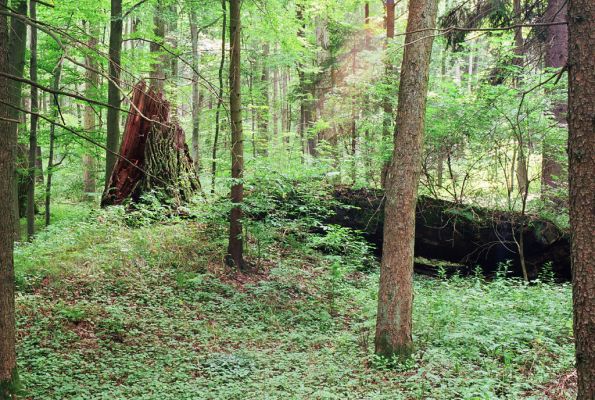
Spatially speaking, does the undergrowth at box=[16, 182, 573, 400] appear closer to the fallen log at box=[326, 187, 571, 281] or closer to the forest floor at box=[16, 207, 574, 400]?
the forest floor at box=[16, 207, 574, 400]

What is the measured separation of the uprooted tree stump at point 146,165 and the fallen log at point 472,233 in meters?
4.20

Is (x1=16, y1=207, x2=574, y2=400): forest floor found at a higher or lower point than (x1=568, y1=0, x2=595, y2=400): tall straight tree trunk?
lower

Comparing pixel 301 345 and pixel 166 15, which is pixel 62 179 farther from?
pixel 301 345

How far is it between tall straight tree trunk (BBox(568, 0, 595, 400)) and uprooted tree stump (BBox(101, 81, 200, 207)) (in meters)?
9.55

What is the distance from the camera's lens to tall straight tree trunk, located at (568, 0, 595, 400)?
2.72m

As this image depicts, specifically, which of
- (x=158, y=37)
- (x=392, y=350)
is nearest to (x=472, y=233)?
(x=392, y=350)

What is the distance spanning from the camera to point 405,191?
5961 mm

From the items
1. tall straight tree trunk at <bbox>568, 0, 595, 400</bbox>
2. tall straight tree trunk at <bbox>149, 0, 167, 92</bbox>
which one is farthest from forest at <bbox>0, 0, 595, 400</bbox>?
tall straight tree trunk at <bbox>149, 0, 167, 92</bbox>

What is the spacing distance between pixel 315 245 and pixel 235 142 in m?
2.92

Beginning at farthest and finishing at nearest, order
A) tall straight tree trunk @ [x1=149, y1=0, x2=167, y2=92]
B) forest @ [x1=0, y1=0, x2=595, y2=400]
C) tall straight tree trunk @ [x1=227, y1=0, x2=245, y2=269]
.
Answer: tall straight tree trunk @ [x1=149, y1=0, x2=167, y2=92] < tall straight tree trunk @ [x1=227, y1=0, x2=245, y2=269] < forest @ [x1=0, y1=0, x2=595, y2=400]

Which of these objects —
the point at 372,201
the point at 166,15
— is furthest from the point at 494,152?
the point at 166,15

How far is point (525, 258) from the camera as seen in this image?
37.0ft

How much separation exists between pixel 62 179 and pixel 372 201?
18.3 metres

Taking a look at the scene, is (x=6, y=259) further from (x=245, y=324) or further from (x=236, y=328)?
(x=245, y=324)
